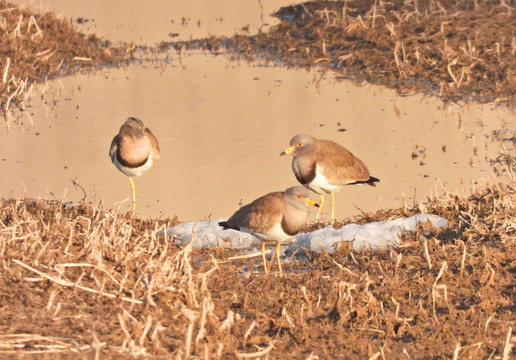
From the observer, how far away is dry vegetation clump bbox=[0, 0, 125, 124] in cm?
1478

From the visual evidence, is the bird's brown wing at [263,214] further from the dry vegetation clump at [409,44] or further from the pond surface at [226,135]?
the dry vegetation clump at [409,44]

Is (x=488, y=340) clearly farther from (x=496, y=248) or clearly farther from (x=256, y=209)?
(x=256, y=209)

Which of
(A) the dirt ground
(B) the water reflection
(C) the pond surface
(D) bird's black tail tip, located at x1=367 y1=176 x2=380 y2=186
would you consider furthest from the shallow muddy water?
(A) the dirt ground

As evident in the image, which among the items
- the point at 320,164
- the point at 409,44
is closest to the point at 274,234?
the point at 320,164

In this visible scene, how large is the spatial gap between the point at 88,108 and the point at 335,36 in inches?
201

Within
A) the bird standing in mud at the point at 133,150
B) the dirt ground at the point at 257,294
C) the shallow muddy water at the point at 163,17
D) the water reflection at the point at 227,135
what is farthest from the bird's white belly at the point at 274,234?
the shallow muddy water at the point at 163,17

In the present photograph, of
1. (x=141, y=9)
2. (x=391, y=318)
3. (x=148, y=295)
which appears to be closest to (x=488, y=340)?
(x=391, y=318)

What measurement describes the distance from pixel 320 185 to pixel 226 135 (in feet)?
10.0

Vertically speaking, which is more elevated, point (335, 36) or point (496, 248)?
point (335, 36)

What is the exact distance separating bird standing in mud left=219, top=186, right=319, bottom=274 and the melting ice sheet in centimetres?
45

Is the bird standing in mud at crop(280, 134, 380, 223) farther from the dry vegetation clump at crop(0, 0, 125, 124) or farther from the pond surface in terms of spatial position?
the dry vegetation clump at crop(0, 0, 125, 124)

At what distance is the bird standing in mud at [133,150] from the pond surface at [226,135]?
360 millimetres

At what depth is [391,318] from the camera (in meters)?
5.72

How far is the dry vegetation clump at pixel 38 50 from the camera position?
14.8 m
